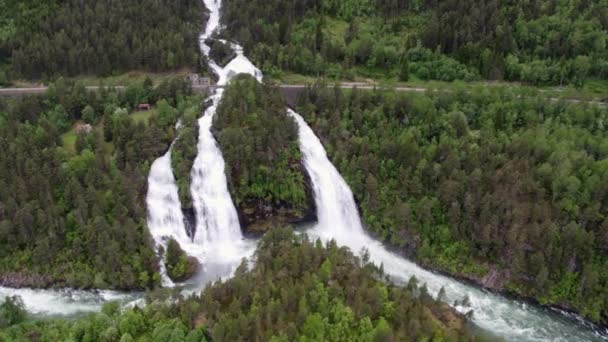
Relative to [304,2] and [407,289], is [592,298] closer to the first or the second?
[407,289]

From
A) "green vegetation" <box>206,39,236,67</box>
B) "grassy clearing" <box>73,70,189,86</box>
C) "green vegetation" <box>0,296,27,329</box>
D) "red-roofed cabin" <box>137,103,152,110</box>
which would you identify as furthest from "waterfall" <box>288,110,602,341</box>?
"green vegetation" <box>0,296,27,329</box>

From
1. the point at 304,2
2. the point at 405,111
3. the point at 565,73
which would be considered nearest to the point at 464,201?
the point at 405,111

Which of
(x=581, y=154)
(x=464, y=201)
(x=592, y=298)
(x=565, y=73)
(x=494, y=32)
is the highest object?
(x=494, y=32)

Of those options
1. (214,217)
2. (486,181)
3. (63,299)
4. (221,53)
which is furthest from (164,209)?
(221,53)

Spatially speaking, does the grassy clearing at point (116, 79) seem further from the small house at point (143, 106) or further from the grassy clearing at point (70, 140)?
the grassy clearing at point (70, 140)

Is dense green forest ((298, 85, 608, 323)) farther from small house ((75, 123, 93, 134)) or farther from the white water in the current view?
the white water

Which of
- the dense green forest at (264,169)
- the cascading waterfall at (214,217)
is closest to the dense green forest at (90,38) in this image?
the cascading waterfall at (214,217)
